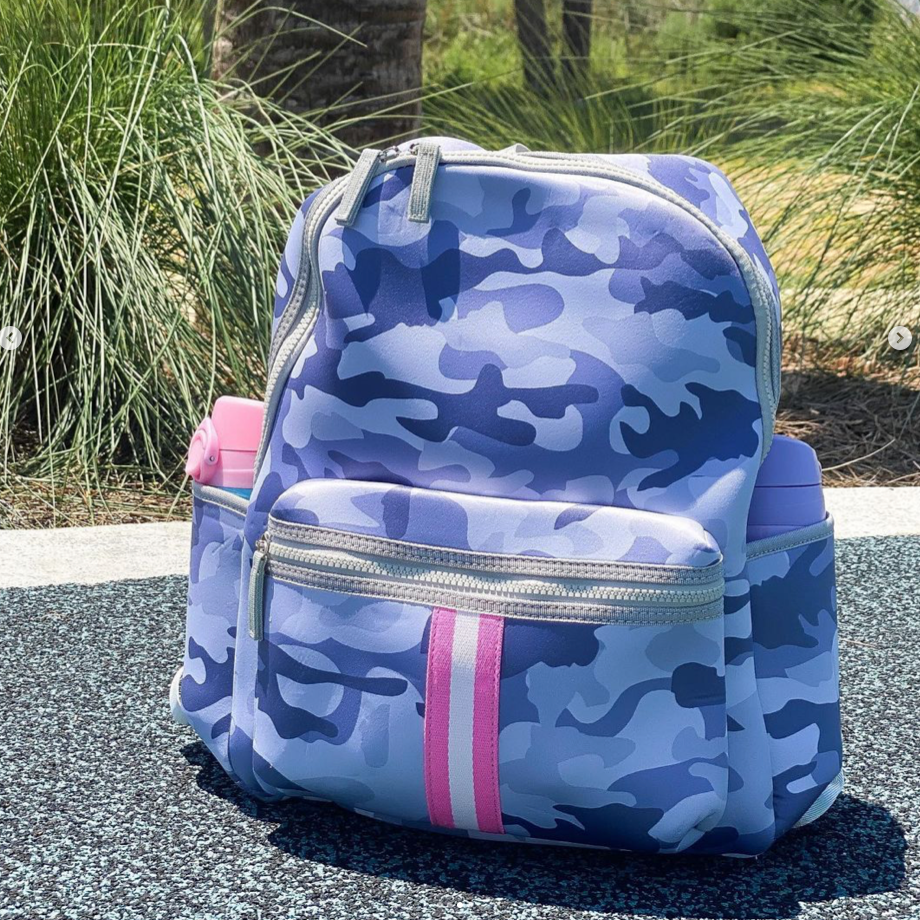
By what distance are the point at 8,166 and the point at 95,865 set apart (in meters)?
2.21

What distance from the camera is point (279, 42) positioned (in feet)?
13.7

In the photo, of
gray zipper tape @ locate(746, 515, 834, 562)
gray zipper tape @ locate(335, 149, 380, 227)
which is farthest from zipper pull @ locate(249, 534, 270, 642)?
gray zipper tape @ locate(746, 515, 834, 562)

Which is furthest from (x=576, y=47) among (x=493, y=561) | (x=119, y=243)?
(x=493, y=561)

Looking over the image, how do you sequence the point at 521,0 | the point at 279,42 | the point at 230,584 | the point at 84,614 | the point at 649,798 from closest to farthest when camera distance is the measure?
the point at 649,798 < the point at 230,584 < the point at 84,614 < the point at 279,42 < the point at 521,0

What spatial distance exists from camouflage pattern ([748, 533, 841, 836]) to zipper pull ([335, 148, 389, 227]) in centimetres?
60

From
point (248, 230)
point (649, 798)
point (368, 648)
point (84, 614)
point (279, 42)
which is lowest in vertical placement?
point (84, 614)

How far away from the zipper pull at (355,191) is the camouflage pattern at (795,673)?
1.98 ft

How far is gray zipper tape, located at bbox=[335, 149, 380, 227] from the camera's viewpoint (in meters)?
1.49

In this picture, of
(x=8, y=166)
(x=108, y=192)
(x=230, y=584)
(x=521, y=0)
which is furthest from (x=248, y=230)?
(x=521, y=0)

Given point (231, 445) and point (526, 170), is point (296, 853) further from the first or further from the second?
point (526, 170)

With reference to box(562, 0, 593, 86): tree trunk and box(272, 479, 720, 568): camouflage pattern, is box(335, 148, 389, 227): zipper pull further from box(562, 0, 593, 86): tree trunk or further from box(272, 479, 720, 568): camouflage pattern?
box(562, 0, 593, 86): tree trunk

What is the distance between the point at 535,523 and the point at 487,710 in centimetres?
21

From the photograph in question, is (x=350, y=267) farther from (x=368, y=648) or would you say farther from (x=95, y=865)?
(x=95, y=865)

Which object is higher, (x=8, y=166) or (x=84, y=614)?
(x=8, y=166)
